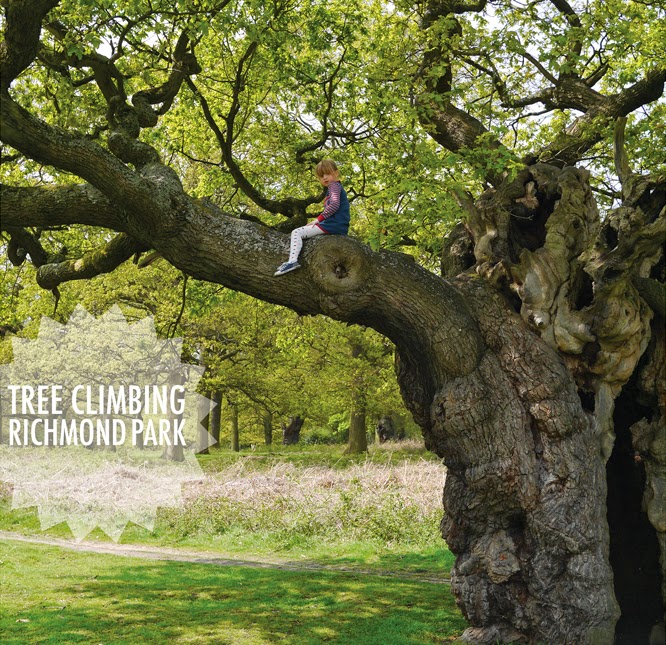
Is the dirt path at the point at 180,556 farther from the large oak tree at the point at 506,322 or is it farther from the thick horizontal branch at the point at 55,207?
the thick horizontal branch at the point at 55,207

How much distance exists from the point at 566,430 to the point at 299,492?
35.4 ft

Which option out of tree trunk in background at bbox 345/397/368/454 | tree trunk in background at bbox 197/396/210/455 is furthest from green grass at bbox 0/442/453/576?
tree trunk in background at bbox 197/396/210/455

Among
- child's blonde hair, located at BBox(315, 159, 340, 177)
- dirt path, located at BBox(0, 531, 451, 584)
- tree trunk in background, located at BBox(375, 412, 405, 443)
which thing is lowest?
dirt path, located at BBox(0, 531, 451, 584)

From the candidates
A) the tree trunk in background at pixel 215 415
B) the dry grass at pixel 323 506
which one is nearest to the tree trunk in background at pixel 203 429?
the tree trunk in background at pixel 215 415

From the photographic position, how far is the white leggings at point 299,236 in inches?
317

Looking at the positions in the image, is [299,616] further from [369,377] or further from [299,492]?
[369,377]

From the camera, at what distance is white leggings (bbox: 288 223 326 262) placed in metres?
8.06

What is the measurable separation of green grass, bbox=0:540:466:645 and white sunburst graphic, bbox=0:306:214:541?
4590 mm

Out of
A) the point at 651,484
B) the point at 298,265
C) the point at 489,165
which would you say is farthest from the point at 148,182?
the point at 651,484

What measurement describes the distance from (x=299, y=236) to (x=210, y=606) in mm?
5410

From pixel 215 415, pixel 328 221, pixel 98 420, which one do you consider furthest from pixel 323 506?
pixel 215 415

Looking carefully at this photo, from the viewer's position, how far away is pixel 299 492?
58.8 feet

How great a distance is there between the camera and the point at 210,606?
33.9 ft

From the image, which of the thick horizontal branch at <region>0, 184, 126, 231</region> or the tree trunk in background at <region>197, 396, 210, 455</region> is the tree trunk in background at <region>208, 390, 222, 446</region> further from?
the thick horizontal branch at <region>0, 184, 126, 231</region>
